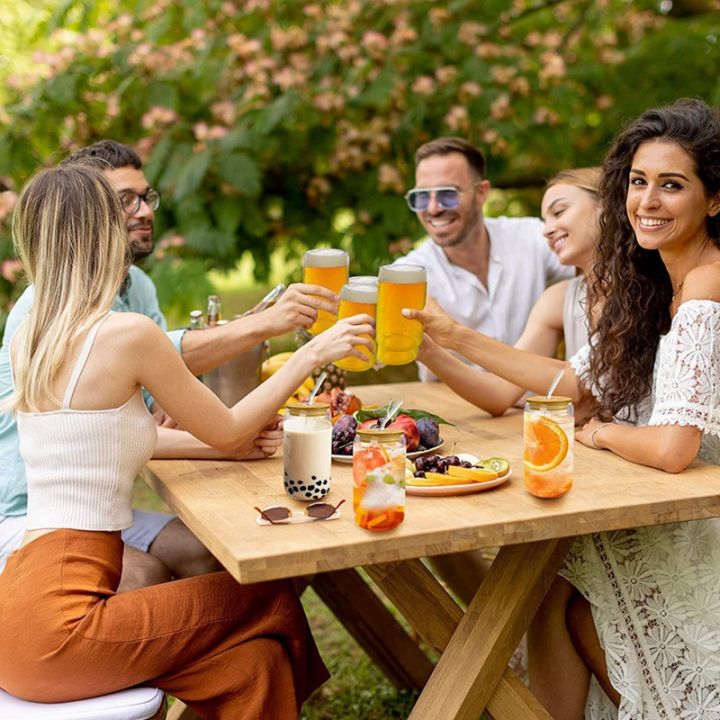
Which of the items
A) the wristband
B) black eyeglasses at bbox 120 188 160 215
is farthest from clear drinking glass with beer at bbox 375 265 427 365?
black eyeglasses at bbox 120 188 160 215

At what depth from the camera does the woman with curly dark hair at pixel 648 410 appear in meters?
2.51

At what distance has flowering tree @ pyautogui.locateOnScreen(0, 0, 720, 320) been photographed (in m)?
5.34

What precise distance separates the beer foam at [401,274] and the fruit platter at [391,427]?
330 mm

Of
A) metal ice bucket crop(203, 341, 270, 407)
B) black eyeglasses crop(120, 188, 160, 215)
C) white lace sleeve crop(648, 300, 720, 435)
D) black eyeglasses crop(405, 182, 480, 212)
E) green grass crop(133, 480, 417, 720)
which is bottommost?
green grass crop(133, 480, 417, 720)

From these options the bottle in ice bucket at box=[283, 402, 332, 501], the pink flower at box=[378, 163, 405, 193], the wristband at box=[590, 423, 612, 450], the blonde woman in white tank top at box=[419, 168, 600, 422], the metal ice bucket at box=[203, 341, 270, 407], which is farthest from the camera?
the pink flower at box=[378, 163, 405, 193]

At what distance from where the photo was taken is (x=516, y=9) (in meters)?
6.08

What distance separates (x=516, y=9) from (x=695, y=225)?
12.3 feet

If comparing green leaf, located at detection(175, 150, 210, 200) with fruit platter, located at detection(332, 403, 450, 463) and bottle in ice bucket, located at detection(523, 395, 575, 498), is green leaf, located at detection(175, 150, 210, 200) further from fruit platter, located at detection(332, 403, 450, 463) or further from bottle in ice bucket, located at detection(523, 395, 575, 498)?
bottle in ice bucket, located at detection(523, 395, 575, 498)

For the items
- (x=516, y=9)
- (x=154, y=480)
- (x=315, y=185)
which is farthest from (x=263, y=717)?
(x=516, y=9)

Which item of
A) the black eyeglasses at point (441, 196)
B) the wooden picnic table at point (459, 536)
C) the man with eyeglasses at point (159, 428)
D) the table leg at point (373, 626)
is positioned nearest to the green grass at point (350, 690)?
the table leg at point (373, 626)

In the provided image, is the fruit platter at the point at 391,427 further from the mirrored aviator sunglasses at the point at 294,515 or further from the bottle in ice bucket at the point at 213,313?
the bottle in ice bucket at the point at 213,313

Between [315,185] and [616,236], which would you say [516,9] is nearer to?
[315,185]

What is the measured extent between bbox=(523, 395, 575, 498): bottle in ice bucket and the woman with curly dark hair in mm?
360

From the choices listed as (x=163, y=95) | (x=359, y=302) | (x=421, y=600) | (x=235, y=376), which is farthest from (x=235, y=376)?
(x=163, y=95)
